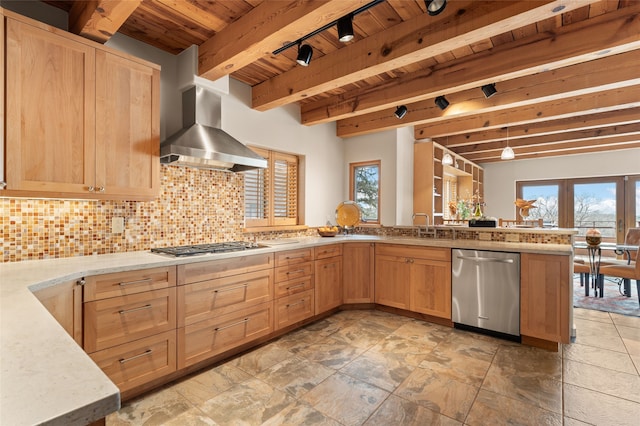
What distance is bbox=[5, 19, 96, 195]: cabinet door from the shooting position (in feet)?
5.86

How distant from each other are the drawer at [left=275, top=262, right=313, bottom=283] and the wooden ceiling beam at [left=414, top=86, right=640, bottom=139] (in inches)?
117

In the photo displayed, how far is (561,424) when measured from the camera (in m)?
1.82

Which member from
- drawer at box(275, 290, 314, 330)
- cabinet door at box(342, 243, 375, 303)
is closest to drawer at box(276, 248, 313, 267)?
drawer at box(275, 290, 314, 330)

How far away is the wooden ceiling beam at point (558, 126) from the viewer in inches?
166

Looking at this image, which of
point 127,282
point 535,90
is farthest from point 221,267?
point 535,90

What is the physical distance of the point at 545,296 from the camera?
2848 millimetres

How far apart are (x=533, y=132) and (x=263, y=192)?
14.0 ft

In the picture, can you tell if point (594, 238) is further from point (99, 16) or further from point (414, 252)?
point (99, 16)

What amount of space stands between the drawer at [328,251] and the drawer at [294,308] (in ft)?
1.35

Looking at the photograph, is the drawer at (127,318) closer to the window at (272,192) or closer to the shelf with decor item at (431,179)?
the window at (272,192)

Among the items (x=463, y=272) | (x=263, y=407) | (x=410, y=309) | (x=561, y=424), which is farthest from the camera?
(x=410, y=309)

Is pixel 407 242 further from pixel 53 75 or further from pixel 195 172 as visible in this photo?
pixel 53 75

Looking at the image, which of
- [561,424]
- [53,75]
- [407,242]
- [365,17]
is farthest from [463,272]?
[53,75]

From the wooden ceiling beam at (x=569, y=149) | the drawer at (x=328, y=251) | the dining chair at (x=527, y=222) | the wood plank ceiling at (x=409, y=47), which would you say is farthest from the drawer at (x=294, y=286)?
the wooden ceiling beam at (x=569, y=149)
